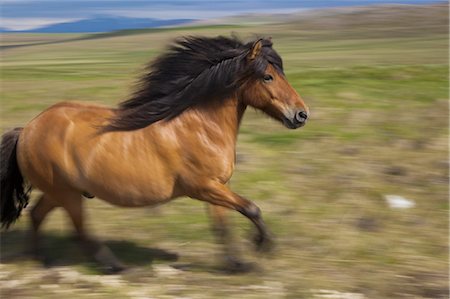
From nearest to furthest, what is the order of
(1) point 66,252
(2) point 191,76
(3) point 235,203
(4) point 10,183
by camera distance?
(3) point 235,203, (2) point 191,76, (4) point 10,183, (1) point 66,252

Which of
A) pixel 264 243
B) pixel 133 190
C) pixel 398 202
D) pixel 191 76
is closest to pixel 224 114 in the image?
pixel 191 76

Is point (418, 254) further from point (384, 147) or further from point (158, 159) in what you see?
point (384, 147)

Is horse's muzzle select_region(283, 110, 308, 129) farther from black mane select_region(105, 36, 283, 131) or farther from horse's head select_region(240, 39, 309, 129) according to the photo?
black mane select_region(105, 36, 283, 131)

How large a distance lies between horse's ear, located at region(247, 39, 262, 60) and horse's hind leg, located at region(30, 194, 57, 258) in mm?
2146

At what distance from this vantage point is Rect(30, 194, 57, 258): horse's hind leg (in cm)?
668

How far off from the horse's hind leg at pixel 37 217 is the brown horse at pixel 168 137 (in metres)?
0.24

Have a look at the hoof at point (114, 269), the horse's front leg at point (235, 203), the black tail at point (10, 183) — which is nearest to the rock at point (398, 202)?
the horse's front leg at point (235, 203)

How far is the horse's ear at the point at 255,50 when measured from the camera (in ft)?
19.8

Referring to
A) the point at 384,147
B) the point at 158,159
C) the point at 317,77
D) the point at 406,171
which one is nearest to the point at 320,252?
the point at 158,159

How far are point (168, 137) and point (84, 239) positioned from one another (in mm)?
1156

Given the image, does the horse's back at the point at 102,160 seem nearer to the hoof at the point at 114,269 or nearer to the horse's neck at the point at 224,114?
the horse's neck at the point at 224,114

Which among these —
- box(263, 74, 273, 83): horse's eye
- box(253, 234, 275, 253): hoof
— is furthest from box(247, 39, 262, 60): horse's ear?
box(253, 234, 275, 253): hoof

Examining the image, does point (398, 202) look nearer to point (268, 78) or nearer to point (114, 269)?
point (268, 78)

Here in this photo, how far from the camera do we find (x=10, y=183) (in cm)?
664
